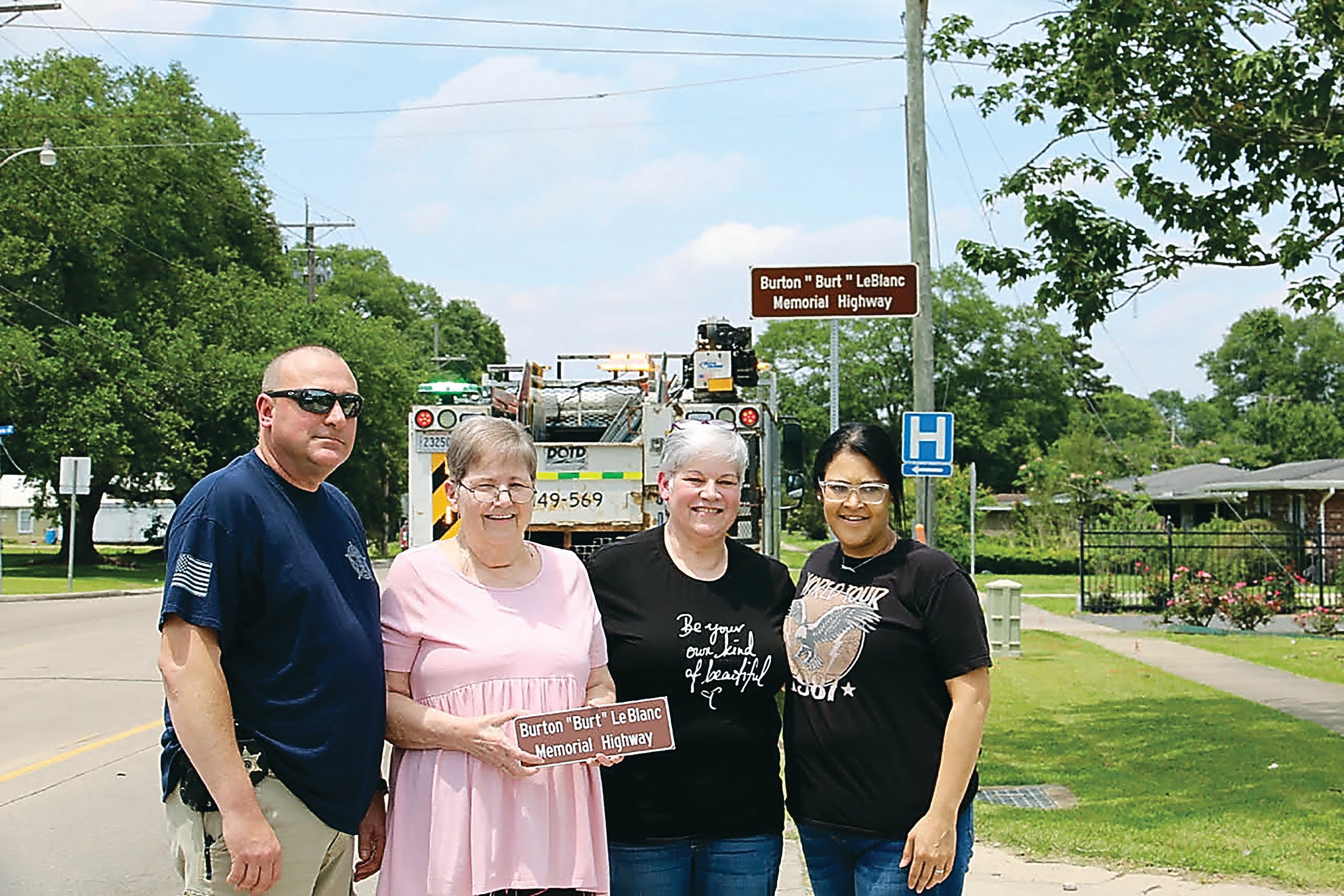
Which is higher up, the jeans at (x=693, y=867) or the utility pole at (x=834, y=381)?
the utility pole at (x=834, y=381)

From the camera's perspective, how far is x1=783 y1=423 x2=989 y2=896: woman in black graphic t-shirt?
3801 millimetres

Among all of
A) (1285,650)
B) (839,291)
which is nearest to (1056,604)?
(1285,650)

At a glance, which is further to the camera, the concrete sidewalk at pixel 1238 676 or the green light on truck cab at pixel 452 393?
the concrete sidewalk at pixel 1238 676

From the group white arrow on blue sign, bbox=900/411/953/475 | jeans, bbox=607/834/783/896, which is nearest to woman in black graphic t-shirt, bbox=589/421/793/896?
jeans, bbox=607/834/783/896

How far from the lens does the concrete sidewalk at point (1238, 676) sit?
42.4 ft

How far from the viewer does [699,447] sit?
162 inches

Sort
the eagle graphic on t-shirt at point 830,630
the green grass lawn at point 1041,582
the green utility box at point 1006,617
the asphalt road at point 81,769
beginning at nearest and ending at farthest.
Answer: the eagle graphic on t-shirt at point 830,630, the asphalt road at point 81,769, the green utility box at point 1006,617, the green grass lawn at point 1041,582

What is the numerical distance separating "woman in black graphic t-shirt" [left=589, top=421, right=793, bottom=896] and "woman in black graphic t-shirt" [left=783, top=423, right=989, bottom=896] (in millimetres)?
103

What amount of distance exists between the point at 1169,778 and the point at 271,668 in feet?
24.5

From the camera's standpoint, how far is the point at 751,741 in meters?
4.00

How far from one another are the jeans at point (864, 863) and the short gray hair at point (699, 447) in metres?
1.07

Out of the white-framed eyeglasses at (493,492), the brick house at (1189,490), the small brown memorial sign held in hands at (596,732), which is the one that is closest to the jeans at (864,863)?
the small brown memorial sign held in hands at (596,732)

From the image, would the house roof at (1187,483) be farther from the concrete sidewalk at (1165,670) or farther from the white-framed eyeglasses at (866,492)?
the white-framed eyeglasses at (866,492)

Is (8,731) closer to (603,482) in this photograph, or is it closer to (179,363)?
(603,482)
